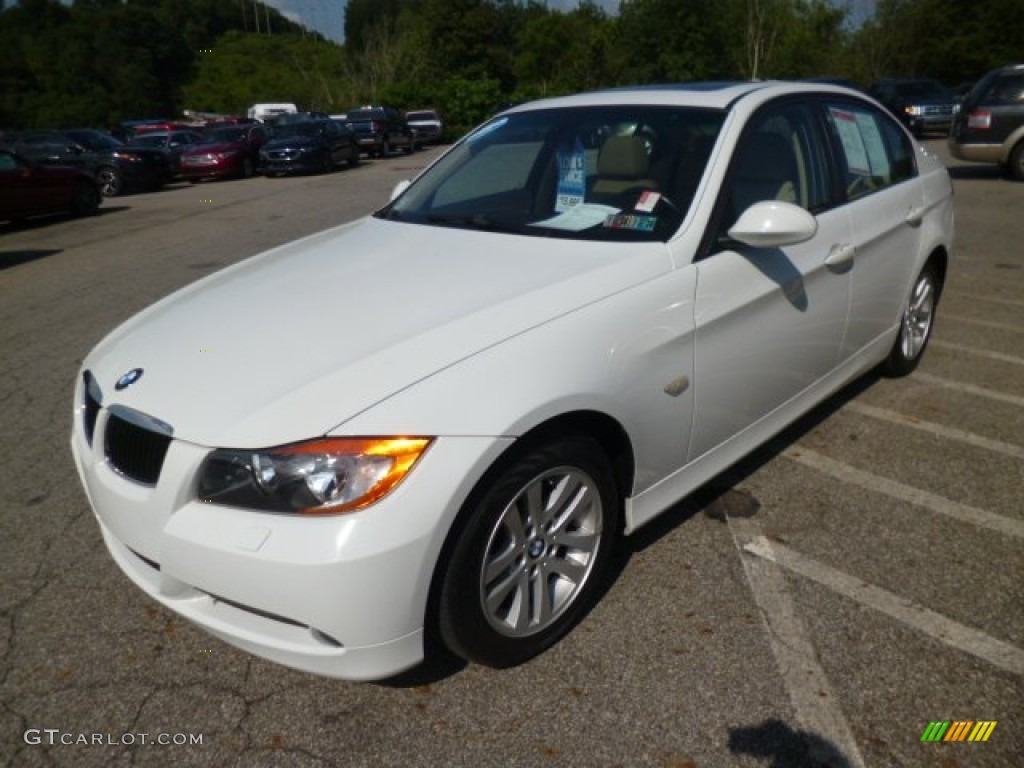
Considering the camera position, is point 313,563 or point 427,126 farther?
point 427,126

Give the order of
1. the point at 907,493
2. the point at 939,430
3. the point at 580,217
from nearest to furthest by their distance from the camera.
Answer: the point at 580,217 < the point at 907,493 < the point at 939,430

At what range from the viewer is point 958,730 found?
2.22 metres

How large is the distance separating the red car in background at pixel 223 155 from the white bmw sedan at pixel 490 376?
2077 centimetres

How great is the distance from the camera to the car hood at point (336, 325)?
2.17m

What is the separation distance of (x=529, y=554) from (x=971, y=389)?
3454mm

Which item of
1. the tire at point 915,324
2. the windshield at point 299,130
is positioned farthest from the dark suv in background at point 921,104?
the tire at point 915,324

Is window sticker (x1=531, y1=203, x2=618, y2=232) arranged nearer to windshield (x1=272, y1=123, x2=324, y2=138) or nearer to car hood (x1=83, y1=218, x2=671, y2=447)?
car hood (x1=83, y1=218, x2=671, y2=447)

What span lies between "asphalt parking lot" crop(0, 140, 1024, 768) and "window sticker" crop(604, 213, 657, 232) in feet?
3.94

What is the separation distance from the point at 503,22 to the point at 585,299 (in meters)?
83.7

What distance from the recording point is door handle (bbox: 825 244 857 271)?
3414mm

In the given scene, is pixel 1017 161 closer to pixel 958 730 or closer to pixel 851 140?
pixel 851 140

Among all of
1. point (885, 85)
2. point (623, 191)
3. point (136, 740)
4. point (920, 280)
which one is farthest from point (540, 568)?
point (885, 85)

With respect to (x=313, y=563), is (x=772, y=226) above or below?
above

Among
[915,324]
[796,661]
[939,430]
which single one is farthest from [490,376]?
[915,324]
